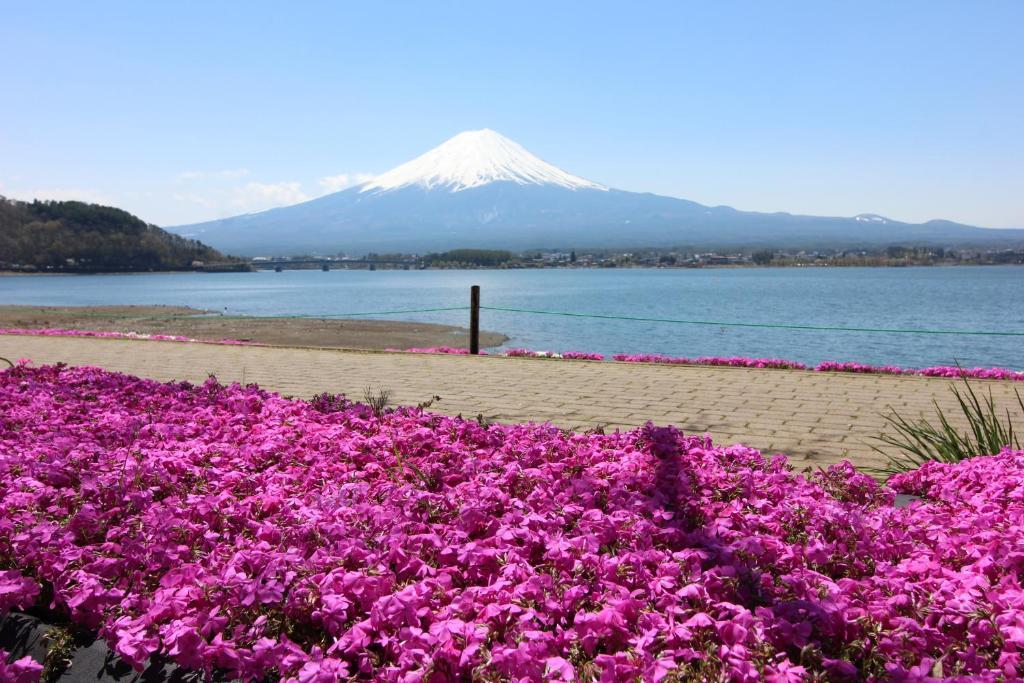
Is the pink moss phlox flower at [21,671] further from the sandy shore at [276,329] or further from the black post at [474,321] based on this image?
the sandy shore at [276,329]

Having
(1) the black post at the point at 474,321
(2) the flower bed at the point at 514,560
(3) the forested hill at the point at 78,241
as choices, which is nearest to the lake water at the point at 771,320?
(1) the black post at the point at 474,321

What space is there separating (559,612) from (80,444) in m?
3.69

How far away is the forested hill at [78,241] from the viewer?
13425 cm

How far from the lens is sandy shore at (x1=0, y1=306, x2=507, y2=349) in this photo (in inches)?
1234

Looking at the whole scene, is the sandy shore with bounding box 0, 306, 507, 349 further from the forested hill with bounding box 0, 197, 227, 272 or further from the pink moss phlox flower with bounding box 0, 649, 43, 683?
the forested hill with bounding box 0, 197, 227, 272

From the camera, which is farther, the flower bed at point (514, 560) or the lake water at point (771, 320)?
the lake water at point (771, 320)

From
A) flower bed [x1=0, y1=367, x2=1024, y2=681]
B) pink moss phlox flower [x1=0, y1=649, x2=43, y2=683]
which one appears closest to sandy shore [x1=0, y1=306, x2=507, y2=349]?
flower bed [x1=0, y1=367, x2=1024, y2=681]

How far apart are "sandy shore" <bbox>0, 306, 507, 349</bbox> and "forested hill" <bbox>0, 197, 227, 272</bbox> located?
102927 mm

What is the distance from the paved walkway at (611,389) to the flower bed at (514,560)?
2.15 m

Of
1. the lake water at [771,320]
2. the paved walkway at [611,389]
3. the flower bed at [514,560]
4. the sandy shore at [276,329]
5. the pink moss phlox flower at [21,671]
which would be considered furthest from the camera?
the lake water at [771,320]

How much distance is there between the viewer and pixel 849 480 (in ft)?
14.9

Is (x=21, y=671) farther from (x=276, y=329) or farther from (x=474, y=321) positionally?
(x=276, y=329)

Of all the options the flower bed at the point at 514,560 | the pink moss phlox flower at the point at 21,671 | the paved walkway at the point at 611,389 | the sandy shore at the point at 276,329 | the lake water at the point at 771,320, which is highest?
the flower bed at the point at 514,560

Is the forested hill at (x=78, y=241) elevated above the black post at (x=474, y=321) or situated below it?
above
